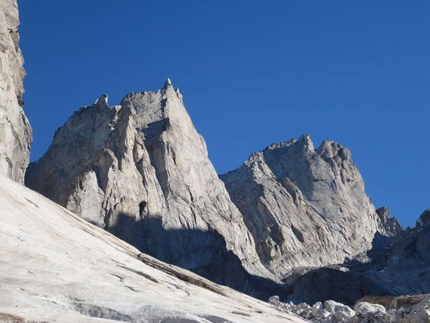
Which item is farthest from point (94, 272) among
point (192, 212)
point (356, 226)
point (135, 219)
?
point (356, 226)

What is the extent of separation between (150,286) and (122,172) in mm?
73341

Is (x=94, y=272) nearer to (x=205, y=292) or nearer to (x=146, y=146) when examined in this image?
(x=205, y=292)

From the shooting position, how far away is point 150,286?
24203mm

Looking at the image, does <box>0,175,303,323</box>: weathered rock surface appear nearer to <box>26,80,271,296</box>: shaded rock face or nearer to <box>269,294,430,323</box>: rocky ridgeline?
<box>269,294,430,323</box>: rocky ridgeline

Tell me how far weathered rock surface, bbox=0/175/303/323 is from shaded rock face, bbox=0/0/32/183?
21.7m

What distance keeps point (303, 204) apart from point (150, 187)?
4863 centimetres

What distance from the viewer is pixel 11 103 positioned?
5600 centimetres

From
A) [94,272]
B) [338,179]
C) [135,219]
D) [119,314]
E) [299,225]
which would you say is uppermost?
[338,179]

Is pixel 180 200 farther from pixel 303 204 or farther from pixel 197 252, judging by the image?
pixel 303 204

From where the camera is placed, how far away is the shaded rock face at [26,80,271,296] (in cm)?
9225

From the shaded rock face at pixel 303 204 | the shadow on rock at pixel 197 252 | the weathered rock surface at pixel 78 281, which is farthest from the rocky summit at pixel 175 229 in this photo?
the shaded rock face at pixel 303 204

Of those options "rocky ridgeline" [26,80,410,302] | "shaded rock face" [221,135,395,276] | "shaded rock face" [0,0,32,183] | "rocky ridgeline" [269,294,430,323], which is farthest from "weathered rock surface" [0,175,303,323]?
"shaded rock face" [221,135,395,276]

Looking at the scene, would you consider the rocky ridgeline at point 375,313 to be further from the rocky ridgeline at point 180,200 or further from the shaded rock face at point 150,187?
the rocky ridgeline at point 180,200

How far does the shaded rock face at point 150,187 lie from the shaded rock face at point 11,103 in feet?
A: 91.8
